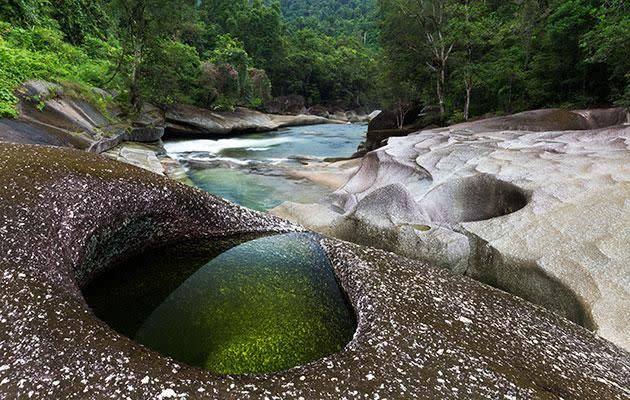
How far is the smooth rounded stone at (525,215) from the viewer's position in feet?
14.0

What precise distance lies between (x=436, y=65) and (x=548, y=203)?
19.3 metres

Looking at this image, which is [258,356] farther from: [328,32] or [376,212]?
[328,32]

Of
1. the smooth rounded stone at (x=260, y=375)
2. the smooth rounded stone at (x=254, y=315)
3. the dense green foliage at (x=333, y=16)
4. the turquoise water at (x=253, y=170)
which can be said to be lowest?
the turquoise water at (x=253, y=170)

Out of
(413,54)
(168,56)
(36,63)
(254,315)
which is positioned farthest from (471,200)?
(168,56)

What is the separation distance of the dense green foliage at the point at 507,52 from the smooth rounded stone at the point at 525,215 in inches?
218

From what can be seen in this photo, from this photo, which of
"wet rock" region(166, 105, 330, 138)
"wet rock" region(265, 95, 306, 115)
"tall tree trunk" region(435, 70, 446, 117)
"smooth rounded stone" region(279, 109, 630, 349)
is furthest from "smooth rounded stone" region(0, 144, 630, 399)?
"wet rock" region(265, 95, 306, 115)

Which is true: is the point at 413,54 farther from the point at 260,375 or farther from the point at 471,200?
the point at 260,375

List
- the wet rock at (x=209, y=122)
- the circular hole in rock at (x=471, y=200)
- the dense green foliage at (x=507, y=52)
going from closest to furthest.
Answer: the circular hole in rock at (x=471, y=200)
the dense green foliage at (x=507, y=52)
the wet rock at (x=209, y=122)

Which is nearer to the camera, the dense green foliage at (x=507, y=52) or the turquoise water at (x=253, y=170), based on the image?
the turquoise water at (x=253, y=170)

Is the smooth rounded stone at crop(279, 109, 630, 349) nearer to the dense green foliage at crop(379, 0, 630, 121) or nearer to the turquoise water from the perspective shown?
the turquoise water

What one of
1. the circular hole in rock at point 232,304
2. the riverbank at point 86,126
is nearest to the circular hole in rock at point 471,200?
the circular hole in rock at point 232,304

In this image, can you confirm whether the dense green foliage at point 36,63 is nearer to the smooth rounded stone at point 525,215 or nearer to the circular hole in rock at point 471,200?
the smooth rounded stone at point 525,215

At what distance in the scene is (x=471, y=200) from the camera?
721 centimetres

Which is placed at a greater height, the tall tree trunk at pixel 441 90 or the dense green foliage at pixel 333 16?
the dense green foliage at pixel 333 16
